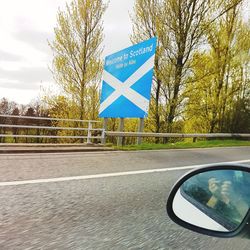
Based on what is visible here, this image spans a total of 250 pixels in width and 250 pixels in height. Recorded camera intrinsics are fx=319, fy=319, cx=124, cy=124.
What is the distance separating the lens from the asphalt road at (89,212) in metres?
Answer: 2.95

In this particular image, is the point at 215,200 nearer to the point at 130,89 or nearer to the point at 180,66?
the point at 130,89

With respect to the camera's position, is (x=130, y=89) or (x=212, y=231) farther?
(x=130, y=89)

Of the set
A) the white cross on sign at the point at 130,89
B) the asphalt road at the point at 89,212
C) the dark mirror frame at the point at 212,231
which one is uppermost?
the white cross on sign at the point at 130,89

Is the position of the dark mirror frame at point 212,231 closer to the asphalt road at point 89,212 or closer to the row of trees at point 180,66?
the asphalt road at point 89,212

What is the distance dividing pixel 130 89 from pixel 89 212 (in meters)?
8.82

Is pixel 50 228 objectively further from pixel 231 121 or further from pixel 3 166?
pixel 231 121

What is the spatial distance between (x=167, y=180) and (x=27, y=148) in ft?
16.8

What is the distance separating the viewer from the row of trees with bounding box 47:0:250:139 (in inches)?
717

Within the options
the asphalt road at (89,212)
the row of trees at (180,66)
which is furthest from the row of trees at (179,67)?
the asphalt road at (89,212)

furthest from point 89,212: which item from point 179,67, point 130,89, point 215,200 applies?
point 179,67

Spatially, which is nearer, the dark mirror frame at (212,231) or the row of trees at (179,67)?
the dark mirror frame at (212,231)

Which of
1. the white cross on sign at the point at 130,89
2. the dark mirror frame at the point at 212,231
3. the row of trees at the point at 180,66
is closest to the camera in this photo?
the dark mirror frame at the point at 212,231

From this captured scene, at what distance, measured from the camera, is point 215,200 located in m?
1.72

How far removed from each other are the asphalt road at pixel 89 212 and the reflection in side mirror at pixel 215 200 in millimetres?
304
